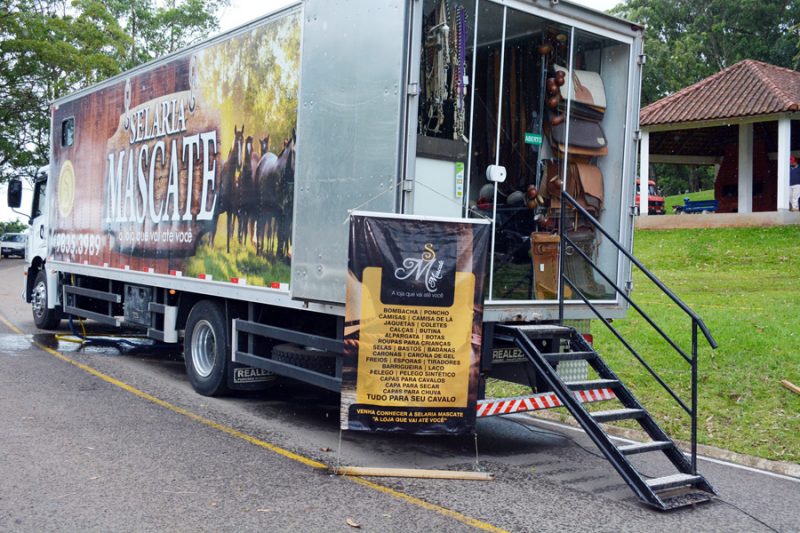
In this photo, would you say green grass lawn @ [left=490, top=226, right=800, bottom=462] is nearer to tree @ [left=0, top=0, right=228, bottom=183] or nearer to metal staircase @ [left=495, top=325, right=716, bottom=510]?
metal staircase @ [left=495, top=325, right=716, bottom=510]

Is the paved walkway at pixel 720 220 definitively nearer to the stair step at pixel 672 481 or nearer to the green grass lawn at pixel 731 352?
the green grass lawn at pixel 731 352

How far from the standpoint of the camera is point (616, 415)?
6.16m

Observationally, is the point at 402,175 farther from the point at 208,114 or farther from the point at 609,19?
the point at 208,114

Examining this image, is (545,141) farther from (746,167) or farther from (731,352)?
(746,167)

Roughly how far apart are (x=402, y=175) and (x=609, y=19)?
2818 mm

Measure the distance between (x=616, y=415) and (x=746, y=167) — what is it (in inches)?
821

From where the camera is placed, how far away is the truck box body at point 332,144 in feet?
20.9

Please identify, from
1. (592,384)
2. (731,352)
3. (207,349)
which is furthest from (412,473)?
(731,352)

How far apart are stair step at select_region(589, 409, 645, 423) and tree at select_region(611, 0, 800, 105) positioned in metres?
41.2

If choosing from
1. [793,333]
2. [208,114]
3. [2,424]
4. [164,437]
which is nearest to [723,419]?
[793,333]

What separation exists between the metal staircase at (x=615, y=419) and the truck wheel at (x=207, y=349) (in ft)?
10.4

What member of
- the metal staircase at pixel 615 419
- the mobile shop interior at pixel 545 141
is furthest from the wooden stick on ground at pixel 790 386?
the metal staircase at pixel 615 419

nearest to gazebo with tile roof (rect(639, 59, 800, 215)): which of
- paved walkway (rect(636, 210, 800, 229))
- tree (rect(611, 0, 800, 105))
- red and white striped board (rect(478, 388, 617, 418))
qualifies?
paved walkway (rect(636, 210, 800, 229))

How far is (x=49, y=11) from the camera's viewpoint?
39.3m
